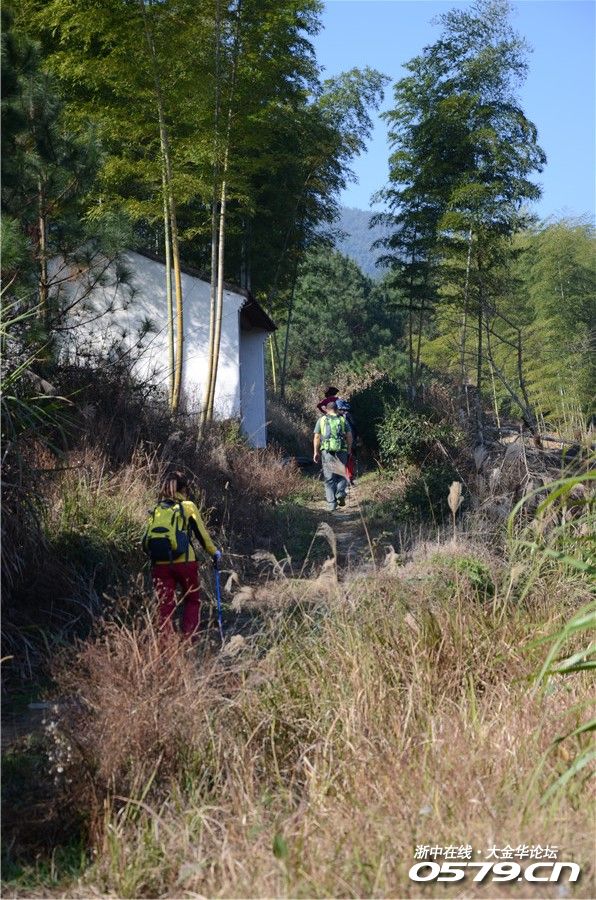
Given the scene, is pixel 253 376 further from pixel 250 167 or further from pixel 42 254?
pixel 42 254

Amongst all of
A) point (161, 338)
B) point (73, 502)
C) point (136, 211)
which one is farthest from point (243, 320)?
point (73, 502)

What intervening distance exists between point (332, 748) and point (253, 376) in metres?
19.4

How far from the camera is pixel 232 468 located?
548 inches

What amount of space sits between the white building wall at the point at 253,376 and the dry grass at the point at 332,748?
16.7 m

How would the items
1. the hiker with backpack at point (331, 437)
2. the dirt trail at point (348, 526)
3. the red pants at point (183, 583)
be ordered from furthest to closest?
the hiker with backpack at point (331, 437) < the dirt trail at point (348, 526) < the red pants at point (183, 583)

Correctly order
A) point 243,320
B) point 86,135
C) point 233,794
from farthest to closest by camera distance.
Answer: point 243,320 < point 86,135 < point 233,794

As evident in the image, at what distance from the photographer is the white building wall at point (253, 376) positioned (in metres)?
23.4

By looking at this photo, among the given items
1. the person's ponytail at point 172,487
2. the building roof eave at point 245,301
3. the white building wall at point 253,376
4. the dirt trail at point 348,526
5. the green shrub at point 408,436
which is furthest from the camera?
the white building wall at point 253,376

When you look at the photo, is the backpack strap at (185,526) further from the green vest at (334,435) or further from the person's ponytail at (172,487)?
the green vest at (334,435)

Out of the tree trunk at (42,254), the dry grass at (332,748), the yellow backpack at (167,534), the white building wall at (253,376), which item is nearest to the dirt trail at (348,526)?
the yellow backpack at (167,534)

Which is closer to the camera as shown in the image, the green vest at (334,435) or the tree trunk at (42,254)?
the tree trunk at (42,254)

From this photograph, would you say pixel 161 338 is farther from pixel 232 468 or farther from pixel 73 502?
pixel 73 502

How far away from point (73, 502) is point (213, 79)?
785 centimetres

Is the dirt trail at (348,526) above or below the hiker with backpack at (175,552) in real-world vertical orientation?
below
